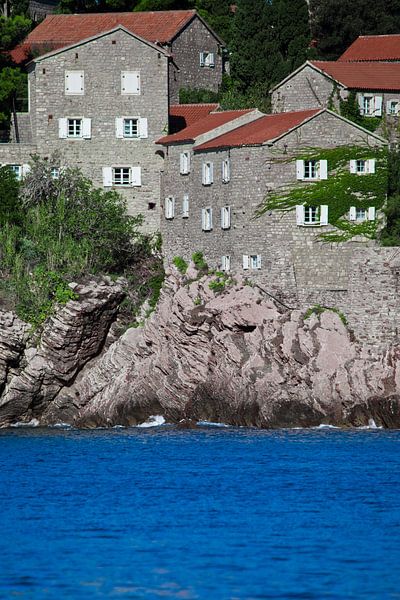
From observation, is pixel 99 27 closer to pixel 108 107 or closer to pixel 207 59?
pixel 207 59

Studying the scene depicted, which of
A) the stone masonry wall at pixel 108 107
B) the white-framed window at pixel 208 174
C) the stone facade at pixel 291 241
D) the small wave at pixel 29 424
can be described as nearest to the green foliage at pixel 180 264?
the stone facade at pixel 291 241

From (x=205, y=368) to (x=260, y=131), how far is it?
10729 millimetres

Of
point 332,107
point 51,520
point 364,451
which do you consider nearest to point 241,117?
point 332,107

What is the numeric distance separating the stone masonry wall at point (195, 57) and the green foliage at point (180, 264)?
18.8m

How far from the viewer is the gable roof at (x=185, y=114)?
2977 inches

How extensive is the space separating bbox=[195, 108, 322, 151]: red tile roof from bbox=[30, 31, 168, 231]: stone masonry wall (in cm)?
595

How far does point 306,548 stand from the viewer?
128 ft

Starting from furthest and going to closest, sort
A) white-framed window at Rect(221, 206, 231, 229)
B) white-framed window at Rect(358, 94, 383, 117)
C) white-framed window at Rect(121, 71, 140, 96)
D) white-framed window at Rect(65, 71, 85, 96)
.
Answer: white-framed window at Rect(121, 71, 140, 96)
white-framed window at Rect(65, 71, 85, 96)
white-framed window at Rect(358, 94, 383, 117)
white-framed window at Rect(221, 206, 231, 229)

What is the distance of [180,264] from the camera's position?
226 feet

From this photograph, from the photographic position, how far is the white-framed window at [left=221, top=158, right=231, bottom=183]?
65812mm

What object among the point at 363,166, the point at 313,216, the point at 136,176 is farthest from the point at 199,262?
the point at 363,166

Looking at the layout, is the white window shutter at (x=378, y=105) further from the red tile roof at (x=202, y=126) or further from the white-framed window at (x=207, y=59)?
the white-framed window at (x=207, y=59)

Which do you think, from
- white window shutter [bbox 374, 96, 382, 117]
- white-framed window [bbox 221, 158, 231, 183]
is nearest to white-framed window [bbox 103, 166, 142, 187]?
white-framed window [bbox 221, 158, 231, 183]

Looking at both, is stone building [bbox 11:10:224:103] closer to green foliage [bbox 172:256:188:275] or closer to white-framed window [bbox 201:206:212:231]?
green foliage [bbox 172:256:188:275]
